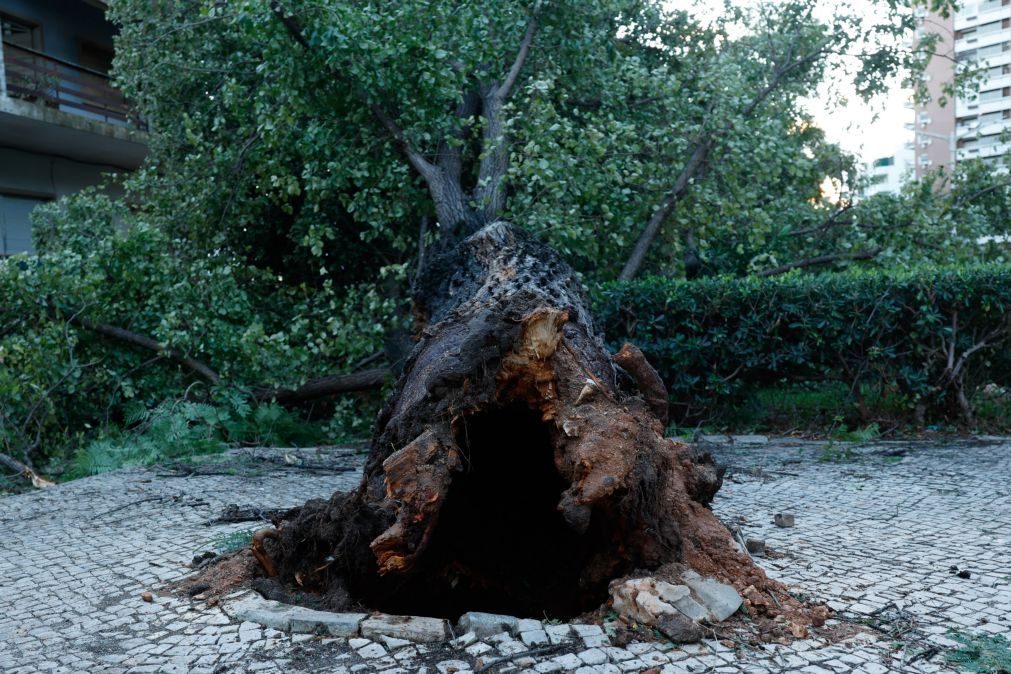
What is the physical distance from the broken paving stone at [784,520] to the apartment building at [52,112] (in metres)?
14.1

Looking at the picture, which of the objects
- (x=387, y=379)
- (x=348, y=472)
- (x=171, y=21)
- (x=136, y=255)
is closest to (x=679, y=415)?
(x=387, y=379)

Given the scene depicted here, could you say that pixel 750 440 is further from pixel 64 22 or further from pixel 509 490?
pixel 64 22

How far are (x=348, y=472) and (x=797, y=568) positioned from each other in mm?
4634

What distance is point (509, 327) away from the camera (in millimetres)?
4195

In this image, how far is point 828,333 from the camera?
941 cm

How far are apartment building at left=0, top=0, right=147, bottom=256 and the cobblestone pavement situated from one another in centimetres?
1148

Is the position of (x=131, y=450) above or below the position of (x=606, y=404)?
below

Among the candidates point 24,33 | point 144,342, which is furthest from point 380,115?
point 24,33

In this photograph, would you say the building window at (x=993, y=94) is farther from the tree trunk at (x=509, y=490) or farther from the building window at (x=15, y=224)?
the tree trunk at (x=509, y=490)

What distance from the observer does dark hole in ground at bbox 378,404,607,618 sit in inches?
171

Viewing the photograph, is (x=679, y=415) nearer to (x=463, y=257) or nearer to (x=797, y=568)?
(x=463, y=257)

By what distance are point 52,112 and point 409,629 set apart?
16077 mm

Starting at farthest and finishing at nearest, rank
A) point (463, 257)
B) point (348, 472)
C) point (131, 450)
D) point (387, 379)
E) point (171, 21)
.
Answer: point (171, 21), point (387, 379), point (131, 450), point (348, 472), point (463, 257)

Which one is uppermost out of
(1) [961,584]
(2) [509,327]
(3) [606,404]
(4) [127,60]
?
(4) [127,60]
